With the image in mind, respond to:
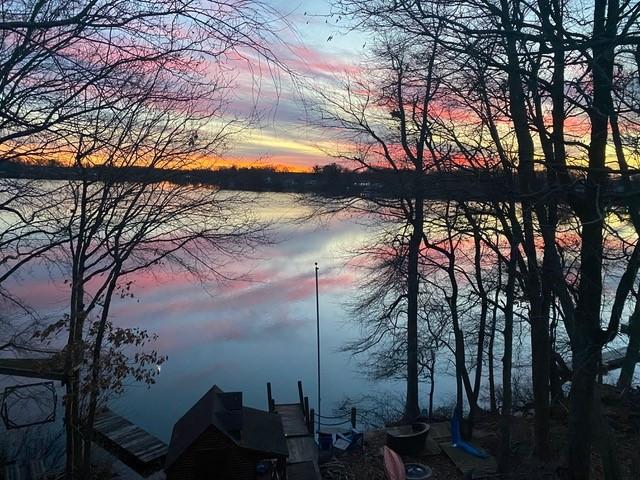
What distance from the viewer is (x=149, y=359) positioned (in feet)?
35.9

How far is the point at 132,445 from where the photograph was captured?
14969mm

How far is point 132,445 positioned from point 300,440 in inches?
204

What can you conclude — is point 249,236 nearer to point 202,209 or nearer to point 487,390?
point 202,209

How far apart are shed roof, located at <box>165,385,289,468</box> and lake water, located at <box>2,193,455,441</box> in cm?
365

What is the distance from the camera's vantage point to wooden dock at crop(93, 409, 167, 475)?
48.0 feet

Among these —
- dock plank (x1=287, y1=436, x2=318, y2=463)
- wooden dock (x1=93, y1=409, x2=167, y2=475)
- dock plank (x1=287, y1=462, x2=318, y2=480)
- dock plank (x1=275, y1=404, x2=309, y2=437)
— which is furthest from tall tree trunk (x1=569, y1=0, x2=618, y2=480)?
wooden dock (x1=93, y1=409, x2=167, y2=475)

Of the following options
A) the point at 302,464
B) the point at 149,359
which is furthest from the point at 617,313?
the point at 149,359

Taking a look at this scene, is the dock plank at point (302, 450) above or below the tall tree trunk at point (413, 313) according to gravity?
below

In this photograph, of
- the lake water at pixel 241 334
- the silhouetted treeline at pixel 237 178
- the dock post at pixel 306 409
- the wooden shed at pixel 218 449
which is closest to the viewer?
the silhouetted treeline at pixel 237 178

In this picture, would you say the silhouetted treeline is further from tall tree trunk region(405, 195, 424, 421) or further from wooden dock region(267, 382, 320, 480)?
wooden dock region(267, 382, 320, 480)

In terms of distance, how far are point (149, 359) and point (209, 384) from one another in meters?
9.35

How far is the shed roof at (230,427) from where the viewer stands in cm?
1078

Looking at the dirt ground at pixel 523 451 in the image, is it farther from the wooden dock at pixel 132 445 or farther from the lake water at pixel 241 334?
the lake water at pixel 241 334

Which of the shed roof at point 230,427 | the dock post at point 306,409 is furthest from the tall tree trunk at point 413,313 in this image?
the shed roof at point 230,427
